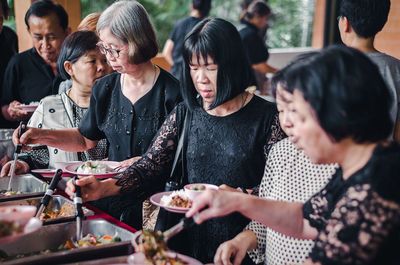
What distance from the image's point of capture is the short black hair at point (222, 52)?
1883 mm

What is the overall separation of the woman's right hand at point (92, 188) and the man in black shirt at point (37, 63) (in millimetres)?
1884

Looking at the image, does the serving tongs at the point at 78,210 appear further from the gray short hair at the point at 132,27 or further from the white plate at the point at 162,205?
the gray short hair at the point at 132,27

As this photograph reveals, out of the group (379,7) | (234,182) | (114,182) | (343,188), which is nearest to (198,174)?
(234,182)

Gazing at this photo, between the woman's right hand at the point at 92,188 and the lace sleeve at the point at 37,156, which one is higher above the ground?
the woman's right hand at the point at 92,188

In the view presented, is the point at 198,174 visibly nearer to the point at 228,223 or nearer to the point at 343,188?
the point at 228,223

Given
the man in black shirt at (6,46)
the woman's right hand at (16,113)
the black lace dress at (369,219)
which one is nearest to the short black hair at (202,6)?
the man in black shirt at (6,46)

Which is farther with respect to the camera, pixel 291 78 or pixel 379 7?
pixel 379 7

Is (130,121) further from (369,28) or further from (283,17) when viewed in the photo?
(283,17)

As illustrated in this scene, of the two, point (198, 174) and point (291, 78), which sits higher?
point (291, 78)

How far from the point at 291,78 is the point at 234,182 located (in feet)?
2.74

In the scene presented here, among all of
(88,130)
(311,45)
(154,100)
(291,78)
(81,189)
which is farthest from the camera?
(311,45)

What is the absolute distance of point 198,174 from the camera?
2008 mm

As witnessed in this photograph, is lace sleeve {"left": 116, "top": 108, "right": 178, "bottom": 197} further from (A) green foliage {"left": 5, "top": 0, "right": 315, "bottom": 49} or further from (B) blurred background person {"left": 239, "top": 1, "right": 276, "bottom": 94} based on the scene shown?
(A) green foliage {"left": 5, "top": 0, "right": 315, "bottom": 49}

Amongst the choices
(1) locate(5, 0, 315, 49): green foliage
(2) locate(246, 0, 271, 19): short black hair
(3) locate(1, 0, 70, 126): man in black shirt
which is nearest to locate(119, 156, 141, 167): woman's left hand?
(3) locate(1, 0, 70, 126): man in black shirt
